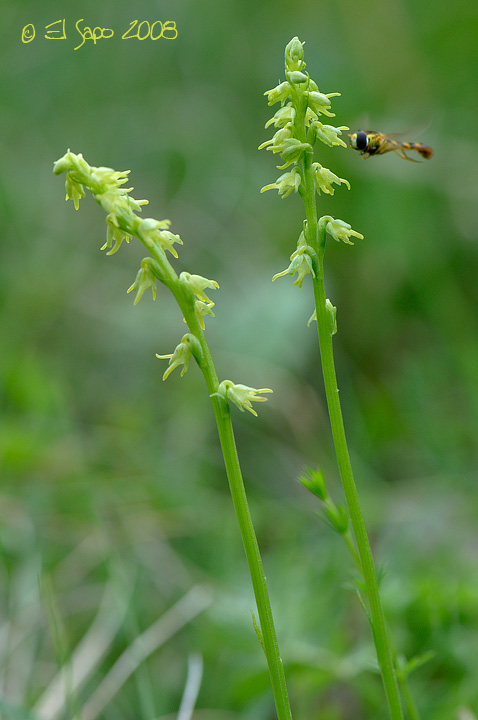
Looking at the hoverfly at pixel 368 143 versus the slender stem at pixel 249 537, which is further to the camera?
the hoverfly at pixel 368 143

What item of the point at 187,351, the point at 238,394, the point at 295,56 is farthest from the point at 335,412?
the point at 295,56

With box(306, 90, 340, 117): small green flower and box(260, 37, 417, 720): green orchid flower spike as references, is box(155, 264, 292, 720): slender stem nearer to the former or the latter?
box(260, 37, 417, 720): green orchid flower spike

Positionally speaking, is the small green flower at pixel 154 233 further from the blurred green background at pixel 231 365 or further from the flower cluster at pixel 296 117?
the blurred green background at pixel 231 365

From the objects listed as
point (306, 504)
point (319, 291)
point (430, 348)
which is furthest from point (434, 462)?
point (319, 291)

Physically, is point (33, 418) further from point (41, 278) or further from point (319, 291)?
point (319, 291)

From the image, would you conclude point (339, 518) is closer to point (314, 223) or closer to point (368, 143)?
point (314, 223)

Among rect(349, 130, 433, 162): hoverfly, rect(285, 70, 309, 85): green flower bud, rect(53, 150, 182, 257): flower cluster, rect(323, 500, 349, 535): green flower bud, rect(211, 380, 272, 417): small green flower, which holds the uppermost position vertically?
rect(349, 130, 433, 162): hoverfly
